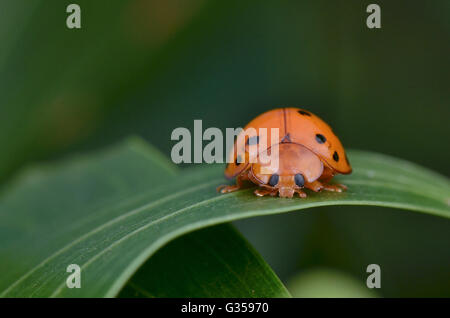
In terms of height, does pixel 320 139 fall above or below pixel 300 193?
above

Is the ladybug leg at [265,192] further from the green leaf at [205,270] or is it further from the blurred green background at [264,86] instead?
the blurred green background at [264,86]

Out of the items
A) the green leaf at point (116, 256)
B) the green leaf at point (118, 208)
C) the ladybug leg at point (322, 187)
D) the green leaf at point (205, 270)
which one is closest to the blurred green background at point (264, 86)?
the green leaf at point (118, 208)

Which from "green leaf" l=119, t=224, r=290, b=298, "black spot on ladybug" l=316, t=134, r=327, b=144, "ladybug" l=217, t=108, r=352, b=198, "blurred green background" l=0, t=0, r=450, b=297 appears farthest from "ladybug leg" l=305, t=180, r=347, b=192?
"blurred green background" l=0, t=0, r=450, b=297

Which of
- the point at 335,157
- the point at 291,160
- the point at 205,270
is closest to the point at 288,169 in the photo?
the point at 291,160

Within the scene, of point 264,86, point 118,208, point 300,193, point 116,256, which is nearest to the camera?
point 116,256

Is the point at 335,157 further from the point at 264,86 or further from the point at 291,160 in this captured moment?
the point at 264,86

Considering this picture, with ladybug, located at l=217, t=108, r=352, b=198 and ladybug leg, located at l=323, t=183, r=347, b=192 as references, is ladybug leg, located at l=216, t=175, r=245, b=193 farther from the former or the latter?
ladybug leg, located at l=323, t=183, r=347, b=192

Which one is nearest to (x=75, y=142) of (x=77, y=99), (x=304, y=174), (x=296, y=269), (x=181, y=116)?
(x=77, y=99)
